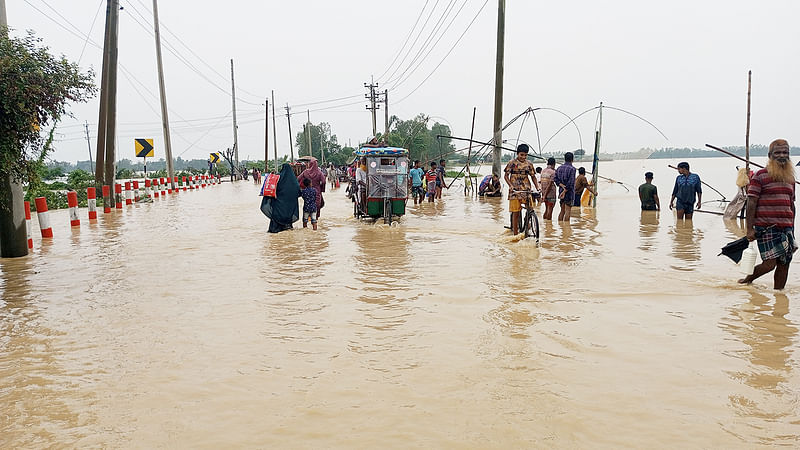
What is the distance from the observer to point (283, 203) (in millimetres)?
13414

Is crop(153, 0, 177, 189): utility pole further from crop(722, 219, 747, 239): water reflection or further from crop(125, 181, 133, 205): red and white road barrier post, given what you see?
crop(722, 219, 747, 239): water reflection

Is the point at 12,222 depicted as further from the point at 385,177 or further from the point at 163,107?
the point at 163,107

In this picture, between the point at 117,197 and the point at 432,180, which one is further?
the point at 432,180

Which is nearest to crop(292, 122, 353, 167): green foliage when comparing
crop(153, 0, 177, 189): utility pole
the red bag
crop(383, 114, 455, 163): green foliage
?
crop(383, 114, 455, 163): green foliage

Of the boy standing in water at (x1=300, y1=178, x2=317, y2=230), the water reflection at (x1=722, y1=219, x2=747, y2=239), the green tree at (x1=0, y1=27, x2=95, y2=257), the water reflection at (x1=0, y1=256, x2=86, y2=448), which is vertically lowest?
the water reflection at (x1=0, y1=256, x2=86, y2=448)

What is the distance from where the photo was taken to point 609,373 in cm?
447

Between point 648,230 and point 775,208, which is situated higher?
point 775,208

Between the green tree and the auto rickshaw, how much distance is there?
7063mm

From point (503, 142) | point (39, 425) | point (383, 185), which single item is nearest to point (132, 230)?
point (383, 185)

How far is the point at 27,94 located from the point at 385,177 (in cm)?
833

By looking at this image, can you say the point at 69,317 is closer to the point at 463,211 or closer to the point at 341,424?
the point at 341,424

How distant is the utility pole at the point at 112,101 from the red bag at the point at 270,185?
35.5 ft

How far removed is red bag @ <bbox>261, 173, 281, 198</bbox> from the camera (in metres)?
13.4

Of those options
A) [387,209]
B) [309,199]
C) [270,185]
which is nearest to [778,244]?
[387,209]
